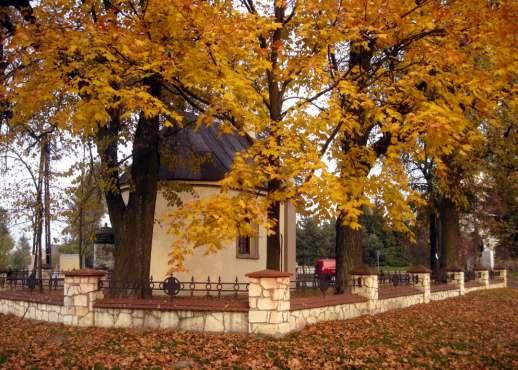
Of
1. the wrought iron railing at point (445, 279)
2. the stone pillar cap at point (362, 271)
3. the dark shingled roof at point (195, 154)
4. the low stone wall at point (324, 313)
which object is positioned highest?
the dark shingled roof at point (195, 154)

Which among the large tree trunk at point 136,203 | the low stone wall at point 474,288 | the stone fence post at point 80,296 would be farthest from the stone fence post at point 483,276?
the stone fence post at point 80,296

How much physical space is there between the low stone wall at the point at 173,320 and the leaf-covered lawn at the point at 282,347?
308 mm

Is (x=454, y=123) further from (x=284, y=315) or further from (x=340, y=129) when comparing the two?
(x=284, y=315)

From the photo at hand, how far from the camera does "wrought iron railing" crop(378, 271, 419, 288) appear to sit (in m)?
17.7

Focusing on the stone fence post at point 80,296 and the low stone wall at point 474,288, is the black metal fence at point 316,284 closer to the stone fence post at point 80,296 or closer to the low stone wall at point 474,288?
the stone fence post at point 80,296

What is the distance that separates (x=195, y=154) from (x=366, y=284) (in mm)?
6242

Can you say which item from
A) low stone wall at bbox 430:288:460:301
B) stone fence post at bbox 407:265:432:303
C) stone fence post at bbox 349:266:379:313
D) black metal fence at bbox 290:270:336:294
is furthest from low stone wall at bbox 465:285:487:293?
stone fence post at bbox 349:266:379:313

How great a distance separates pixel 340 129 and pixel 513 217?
3605 cm

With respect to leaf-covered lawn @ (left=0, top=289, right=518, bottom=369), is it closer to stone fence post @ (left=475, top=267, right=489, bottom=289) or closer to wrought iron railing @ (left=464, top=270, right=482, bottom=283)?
stone fence post @ (left=475, top=267, right=489, bottom=289)

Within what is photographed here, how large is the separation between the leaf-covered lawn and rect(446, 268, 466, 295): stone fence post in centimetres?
931

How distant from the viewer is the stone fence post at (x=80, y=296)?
11.6 meters

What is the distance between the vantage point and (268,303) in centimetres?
1019

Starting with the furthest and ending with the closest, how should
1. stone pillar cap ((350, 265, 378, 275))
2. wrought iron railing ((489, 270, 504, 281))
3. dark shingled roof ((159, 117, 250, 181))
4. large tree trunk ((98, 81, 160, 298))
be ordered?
1. wrought iron railing ((489, 270, 504, 281))
2. dark shingled roof ((159, 117, 250, 181))
3. stone pillar cap ((350, 265, 378, 275))
4. large tree trunk ((98, 81, 160, 298))

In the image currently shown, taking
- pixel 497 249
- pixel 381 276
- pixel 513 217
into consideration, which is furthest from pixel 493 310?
pixel 497 249
